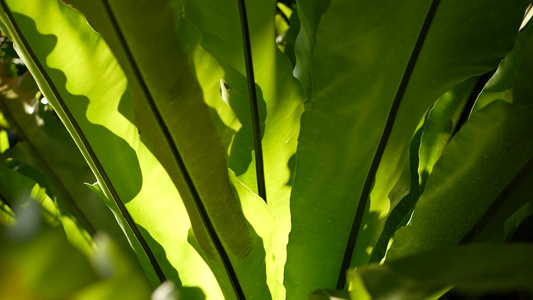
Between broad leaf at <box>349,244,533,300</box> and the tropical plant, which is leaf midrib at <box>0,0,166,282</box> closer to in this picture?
the tropical plant

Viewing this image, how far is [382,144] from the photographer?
428 millimetres

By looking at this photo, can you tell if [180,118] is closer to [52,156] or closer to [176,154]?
[176,154]

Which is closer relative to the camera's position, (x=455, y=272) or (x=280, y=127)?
(x=455, y=272)

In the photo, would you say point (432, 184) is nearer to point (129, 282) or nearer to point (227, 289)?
point (227, 289)

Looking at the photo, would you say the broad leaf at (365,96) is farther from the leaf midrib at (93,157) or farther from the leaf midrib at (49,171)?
the leaf midrib at (49,171)

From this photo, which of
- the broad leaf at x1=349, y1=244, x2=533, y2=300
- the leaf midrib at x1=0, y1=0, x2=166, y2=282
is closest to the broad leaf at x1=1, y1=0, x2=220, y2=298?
the leaf midrib at x1=0, y1=0, x2=166, y2=282

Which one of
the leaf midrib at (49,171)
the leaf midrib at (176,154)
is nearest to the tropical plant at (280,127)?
the leaf midrib at (176,154)

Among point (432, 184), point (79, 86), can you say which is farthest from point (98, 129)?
point (432, 184)

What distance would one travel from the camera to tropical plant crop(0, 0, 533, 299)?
321 millimetres

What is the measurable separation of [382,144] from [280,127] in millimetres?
125

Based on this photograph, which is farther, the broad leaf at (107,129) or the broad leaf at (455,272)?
the broad leaf at (107,129)

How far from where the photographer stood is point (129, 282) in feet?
0.57

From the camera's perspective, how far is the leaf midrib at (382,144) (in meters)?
0.37

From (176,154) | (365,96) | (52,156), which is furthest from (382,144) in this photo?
(52,156)
